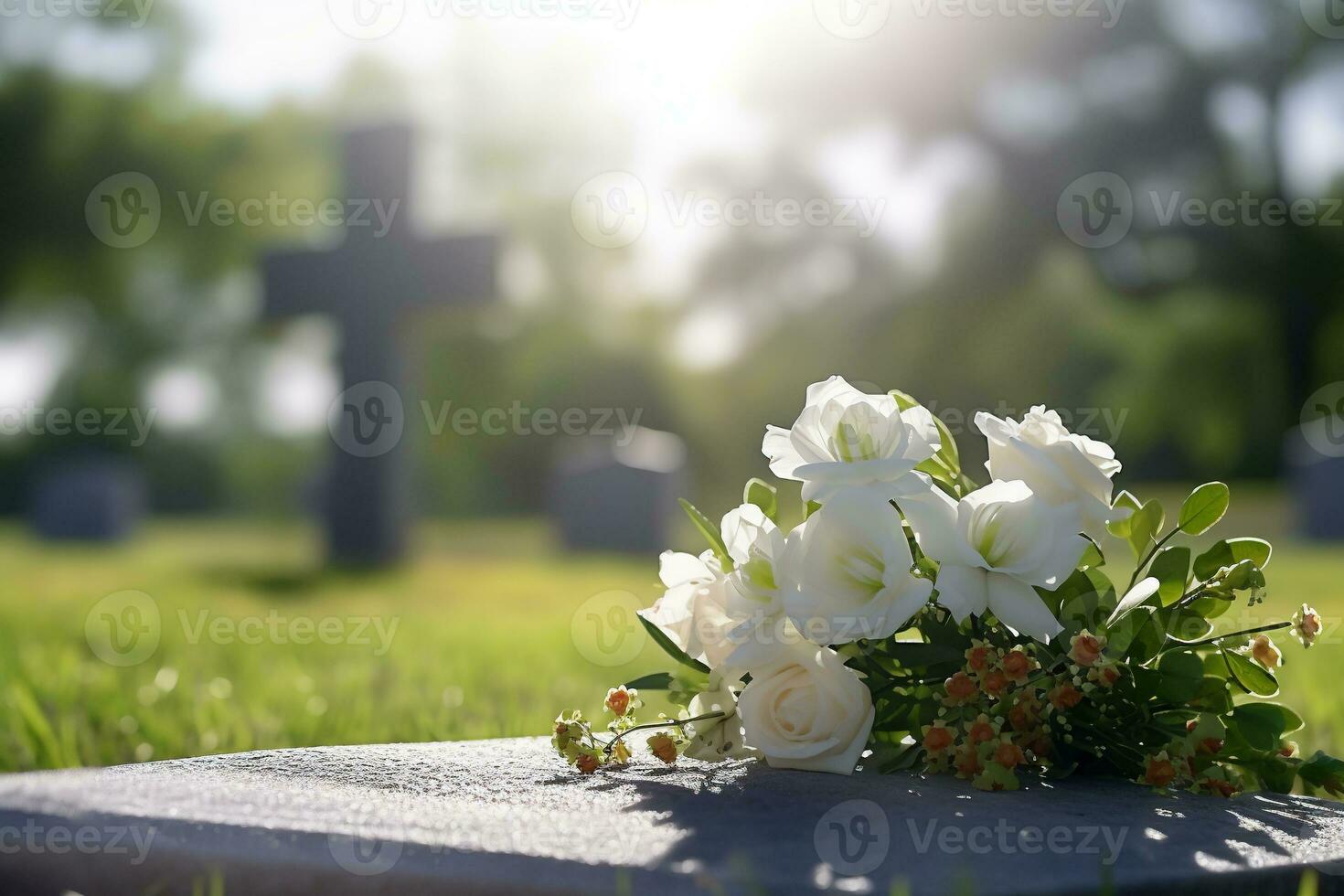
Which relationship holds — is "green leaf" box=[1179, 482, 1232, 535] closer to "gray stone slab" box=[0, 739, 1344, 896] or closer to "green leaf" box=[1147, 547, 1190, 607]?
"green leaf" box=[1147, 547, 1190, 607]

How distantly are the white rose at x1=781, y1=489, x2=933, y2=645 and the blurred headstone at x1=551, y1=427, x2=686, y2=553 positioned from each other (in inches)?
308

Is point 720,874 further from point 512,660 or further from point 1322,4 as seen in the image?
point 1322,4

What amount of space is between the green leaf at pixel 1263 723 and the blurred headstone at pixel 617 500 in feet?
25.4

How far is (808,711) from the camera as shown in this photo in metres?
1.47

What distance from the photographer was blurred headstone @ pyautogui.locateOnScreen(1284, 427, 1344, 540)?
10.6 metres

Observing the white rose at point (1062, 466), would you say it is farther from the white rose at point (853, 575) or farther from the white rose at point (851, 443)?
the white rose at point (853, 575)

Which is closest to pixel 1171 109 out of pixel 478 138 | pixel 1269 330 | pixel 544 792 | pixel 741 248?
pixel 1269 330

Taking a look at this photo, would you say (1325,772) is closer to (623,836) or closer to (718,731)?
(718,731)

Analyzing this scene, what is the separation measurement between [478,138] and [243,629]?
571 inches

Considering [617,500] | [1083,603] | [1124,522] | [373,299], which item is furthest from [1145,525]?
[617,500]

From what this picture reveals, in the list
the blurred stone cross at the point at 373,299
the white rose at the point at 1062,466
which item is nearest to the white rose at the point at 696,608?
the white rose at the point at 1062,466

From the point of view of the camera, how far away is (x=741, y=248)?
18578mm

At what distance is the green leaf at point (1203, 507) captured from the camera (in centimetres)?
156

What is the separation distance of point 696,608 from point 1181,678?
0.65 metres
